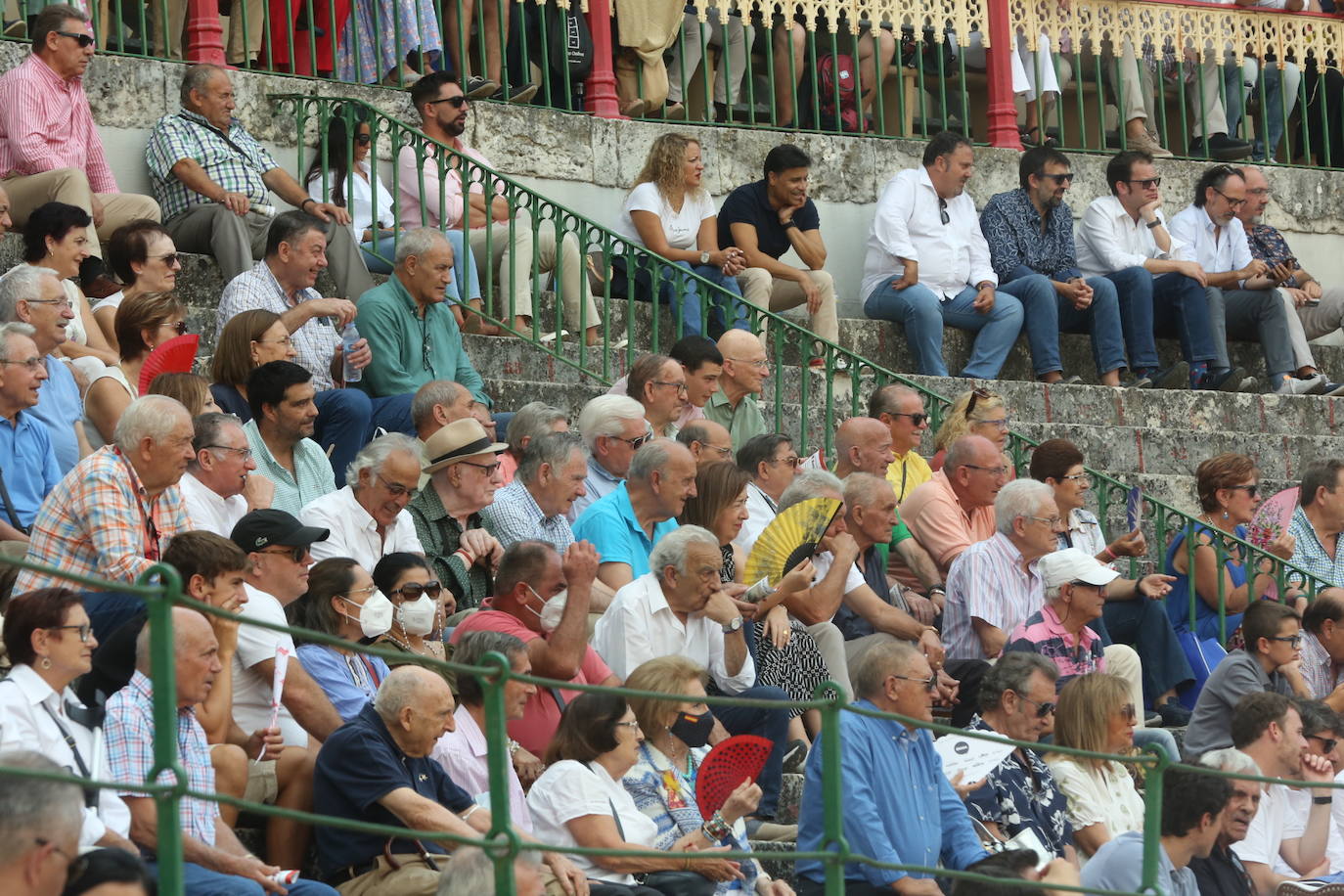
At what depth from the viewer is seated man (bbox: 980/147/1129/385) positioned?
14.5 metres

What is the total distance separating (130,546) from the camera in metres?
8.11

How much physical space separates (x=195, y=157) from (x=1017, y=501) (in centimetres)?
445

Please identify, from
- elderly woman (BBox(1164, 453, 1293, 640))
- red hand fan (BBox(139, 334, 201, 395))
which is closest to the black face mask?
red hand fan (BBox(139, 334, 201, 395))

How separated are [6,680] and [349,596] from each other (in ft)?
5.70

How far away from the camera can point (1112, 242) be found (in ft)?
49.1

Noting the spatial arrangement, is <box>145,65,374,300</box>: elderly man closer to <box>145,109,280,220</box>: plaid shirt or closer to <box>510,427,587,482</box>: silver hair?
<box>145,109,280,220</box>: plaid shirt

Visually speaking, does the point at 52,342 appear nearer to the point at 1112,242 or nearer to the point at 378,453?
the point at 378,453

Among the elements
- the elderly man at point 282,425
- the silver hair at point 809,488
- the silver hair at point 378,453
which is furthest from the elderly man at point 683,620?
the elderly man at point 282,425

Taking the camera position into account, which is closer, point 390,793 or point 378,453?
point 390,793

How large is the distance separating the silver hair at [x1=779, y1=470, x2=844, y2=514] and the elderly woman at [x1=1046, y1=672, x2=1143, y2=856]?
1476 millimetres

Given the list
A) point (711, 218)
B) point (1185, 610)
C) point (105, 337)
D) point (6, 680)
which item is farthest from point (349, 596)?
point (711, 218)

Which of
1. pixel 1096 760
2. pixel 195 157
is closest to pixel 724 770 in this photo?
pixel 1096 760

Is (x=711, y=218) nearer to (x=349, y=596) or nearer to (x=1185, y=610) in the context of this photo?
(x=1185, y=610)

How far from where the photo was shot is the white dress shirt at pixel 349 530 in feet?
29.9
